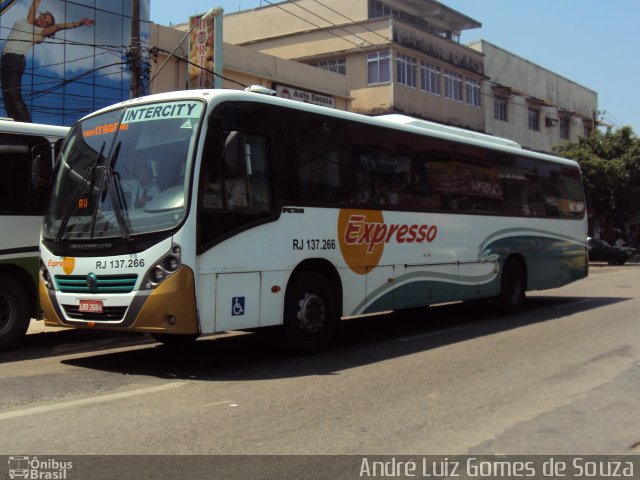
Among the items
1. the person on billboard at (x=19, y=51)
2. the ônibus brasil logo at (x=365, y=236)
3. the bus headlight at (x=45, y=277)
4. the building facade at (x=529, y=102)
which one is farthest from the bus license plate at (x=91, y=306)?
the building facade at (x=529, y=102)

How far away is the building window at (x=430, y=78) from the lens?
35.2 metres

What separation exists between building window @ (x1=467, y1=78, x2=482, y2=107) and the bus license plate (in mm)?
34468

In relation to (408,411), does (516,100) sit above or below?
above

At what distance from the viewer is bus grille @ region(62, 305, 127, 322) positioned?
7106 mm

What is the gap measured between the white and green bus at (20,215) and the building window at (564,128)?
46.2 metres

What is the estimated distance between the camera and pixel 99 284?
728 centimetres

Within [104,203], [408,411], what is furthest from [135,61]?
[408,411]

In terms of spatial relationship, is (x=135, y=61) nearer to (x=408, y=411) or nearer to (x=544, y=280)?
(x=544, y=280)

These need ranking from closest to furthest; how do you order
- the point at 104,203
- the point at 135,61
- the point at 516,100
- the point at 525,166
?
the point at 104,203 < the point at 525,166 < the point at 135,61 < the point at 516,100

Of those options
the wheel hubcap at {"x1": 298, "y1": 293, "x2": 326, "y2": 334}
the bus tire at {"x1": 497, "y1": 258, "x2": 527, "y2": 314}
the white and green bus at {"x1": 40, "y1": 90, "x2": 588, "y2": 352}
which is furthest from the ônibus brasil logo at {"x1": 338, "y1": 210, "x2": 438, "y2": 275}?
the bus tire at {"x1": 497, "y1": 258, "x2": 527, "y2": 314}

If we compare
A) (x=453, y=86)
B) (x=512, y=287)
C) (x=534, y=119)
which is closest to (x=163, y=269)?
(x=512, y=287)

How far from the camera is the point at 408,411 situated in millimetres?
5879

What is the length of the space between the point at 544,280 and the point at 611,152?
90.8 feet

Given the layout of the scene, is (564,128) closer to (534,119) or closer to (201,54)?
(534,119)
